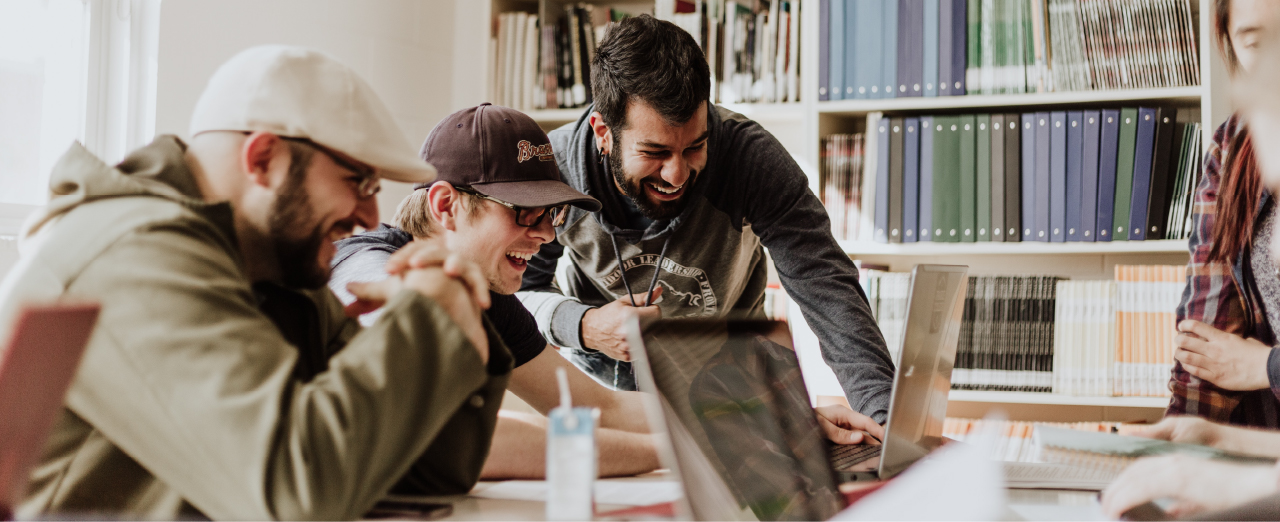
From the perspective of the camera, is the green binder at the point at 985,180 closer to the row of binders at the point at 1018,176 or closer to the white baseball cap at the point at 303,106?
the row of binders at the point at 1018,176

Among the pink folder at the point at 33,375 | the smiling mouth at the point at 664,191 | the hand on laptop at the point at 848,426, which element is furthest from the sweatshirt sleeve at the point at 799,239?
the pink folder at the point at 33,375

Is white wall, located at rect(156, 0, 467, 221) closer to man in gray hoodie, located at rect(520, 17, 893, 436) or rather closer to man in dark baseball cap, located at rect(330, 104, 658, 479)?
man in dark baseball cap, located at rect(330, 104, 658, 479)

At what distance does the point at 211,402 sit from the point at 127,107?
60.3 inches

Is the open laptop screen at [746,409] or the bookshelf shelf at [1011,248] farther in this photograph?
the bookshelf shelf at [1011,248]

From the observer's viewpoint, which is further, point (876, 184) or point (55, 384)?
point (876, 184)

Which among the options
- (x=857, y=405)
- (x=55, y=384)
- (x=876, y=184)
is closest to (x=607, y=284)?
(x=857, y=405)

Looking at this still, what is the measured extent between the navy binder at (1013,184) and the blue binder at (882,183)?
1.03 feet

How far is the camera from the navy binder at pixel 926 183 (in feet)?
8.13

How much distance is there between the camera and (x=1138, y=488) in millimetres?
910

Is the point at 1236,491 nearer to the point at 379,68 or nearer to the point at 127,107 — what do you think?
the point at 127,107

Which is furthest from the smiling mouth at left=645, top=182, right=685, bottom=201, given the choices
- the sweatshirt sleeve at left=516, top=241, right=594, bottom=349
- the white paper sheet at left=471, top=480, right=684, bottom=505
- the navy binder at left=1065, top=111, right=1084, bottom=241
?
the navy binder at left=1065, top=111, right=1084, bottom=241

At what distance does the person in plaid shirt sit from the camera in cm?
152

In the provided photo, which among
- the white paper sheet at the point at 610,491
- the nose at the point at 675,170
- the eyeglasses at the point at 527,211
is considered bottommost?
the white paper sheet at the point at 610,491

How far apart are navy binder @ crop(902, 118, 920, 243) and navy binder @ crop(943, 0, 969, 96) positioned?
14cm
